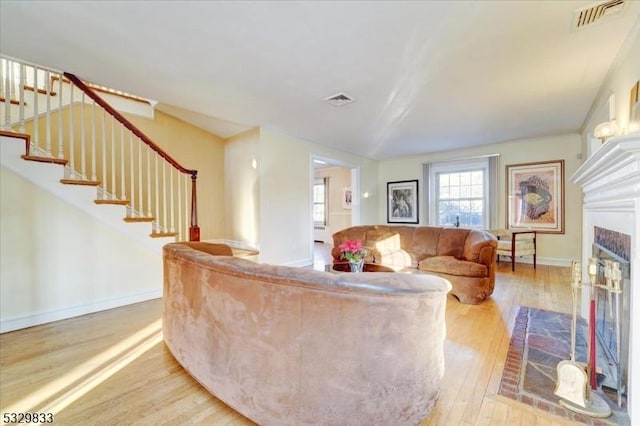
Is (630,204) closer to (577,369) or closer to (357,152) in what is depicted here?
(577,369)

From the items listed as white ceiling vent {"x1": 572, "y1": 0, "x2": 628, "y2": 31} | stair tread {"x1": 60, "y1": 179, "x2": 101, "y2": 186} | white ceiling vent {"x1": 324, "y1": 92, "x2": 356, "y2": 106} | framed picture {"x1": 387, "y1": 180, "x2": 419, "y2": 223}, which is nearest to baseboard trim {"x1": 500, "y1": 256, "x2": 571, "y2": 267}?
framed picture {"x1": 387, "y1": 180, "x2": 419, "y2": 223}

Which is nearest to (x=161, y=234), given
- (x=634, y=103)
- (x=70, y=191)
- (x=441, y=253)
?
(x=70, y=191)

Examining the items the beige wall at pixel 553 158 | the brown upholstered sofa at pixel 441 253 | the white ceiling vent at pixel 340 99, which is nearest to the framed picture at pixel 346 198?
the beige wall at pixel 553 158

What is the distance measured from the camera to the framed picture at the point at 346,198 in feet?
26.0

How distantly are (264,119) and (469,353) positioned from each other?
378 centimetres

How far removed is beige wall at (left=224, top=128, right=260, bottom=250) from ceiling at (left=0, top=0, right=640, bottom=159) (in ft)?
3.37

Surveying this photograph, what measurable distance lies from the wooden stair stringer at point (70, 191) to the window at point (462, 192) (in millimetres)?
5523

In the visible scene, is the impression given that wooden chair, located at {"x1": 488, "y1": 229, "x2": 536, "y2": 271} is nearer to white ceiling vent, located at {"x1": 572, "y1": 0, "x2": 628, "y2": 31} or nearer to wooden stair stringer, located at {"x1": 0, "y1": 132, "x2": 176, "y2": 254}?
white ceiling vent, located at {"x1": 572, "y1": 0, "x2": 628, "y2": 31}

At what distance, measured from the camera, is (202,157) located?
17.3 ft

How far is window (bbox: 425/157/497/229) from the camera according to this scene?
5578 mm

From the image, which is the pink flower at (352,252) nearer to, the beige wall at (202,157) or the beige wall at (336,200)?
the beige wall at (202,157)

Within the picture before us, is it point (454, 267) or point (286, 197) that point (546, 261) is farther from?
point (286, 197)

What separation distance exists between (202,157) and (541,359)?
5.55 metres

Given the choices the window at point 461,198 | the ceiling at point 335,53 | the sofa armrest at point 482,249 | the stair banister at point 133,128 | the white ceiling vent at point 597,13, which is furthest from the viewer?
the window at point 461,198
